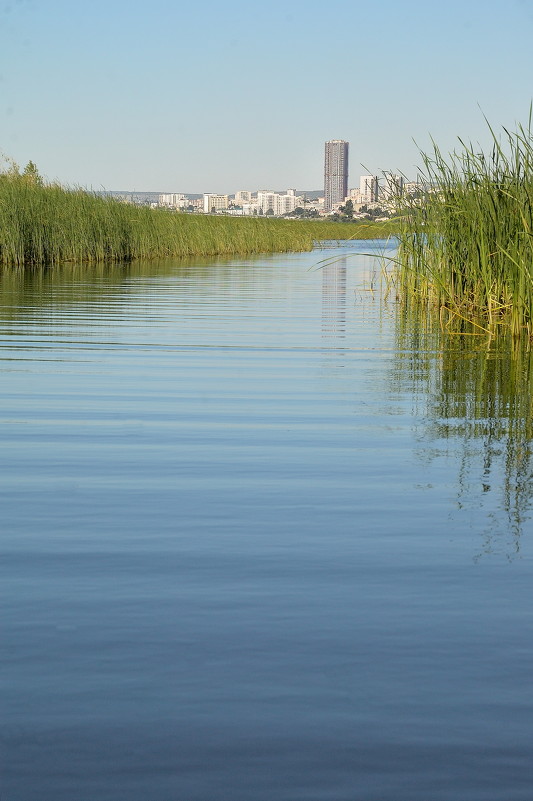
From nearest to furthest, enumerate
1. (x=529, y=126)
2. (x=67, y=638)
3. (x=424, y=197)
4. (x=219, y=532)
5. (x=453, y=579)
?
(x=67, y=638) < (x=453, y=579) < (x=219, y=532) < (x=529, y=126) < (x=424, y=197)

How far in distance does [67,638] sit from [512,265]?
315 inches

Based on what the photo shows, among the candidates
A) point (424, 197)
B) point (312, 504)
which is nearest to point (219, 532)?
point (312, 504)

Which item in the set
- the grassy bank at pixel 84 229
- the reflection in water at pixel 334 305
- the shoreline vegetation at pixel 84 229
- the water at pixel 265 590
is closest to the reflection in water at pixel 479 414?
the water at pixel 265 590

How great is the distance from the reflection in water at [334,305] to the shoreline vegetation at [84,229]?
1.19 meters

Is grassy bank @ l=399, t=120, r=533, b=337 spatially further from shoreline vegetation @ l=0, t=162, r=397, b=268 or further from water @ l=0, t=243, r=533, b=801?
shoreline vegetation @ l=0, t=162, r=397, b=268

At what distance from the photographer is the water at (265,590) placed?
2.16 m

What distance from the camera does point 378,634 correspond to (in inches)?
112

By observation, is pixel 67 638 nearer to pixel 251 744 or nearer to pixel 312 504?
pixel 251 744

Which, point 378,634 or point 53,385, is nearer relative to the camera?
point 378,634

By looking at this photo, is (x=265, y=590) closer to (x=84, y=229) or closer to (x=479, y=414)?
(x=479, y=414)

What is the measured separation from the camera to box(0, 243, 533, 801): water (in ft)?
7.10

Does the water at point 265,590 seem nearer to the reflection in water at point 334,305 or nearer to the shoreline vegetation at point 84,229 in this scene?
the reflection in water at point 334,305

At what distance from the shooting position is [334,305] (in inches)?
621

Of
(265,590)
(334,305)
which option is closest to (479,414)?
(265,590)
